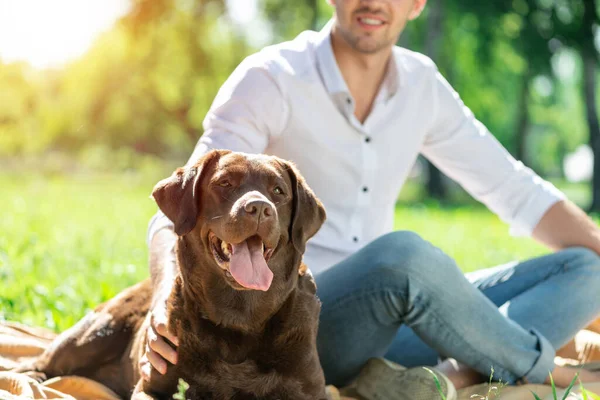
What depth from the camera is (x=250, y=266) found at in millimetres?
2738

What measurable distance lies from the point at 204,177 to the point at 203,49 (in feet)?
79.9

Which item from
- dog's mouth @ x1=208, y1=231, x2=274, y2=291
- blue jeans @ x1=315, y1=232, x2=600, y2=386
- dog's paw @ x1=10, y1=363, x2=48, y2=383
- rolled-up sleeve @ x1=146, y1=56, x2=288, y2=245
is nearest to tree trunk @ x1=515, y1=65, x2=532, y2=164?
blue jeans @ x1=315, y1=232, x2=600, y2=386

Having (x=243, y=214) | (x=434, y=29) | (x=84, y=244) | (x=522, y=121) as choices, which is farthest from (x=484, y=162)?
(x=522, y=121)

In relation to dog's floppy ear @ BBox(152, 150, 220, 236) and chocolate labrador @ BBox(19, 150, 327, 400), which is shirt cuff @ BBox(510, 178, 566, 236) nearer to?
chocolate labrador @ BBox(19, 150, 327, 400)

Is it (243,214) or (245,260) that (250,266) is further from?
(243,214)

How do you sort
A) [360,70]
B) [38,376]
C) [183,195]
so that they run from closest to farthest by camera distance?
[183,195]
[38,376]
[360,70]

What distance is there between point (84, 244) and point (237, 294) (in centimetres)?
563

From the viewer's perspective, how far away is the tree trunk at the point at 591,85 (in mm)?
18719

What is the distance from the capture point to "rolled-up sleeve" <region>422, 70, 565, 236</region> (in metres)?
4.47

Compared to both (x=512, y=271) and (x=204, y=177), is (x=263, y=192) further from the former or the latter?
(x=512, y=271)

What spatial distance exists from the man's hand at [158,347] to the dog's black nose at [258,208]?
0.63m

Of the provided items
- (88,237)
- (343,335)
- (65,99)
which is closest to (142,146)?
(65,99)

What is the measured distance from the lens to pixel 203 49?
26609 millimetres

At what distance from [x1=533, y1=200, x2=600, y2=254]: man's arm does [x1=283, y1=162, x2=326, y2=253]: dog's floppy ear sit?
1862mm
